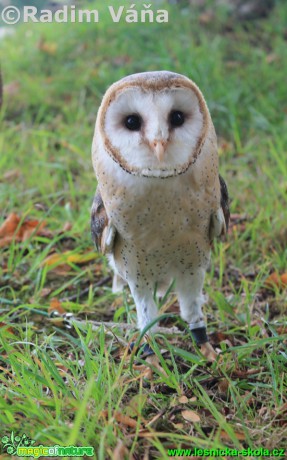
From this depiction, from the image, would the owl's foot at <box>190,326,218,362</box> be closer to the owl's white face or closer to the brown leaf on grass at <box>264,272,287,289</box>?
the brown leaf on grass at <box>264,272,287,289</box>

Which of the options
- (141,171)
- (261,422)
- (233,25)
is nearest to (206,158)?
(141,171)

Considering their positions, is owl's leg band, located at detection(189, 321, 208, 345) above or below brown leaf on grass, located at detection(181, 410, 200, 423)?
above

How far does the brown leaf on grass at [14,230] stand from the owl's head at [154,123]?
1.40 meters

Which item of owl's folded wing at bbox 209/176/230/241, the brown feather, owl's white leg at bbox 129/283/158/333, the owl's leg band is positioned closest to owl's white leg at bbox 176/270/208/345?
the owl's leg band

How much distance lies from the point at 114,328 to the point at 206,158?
94cm

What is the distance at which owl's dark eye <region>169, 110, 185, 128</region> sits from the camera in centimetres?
217

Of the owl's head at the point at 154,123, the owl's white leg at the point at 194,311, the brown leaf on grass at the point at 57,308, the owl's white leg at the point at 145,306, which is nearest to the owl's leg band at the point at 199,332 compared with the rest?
the owl's white leg at the point at 194,311

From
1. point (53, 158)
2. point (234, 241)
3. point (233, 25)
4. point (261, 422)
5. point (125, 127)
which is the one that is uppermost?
point (233, 25)

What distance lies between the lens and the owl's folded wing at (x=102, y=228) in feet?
8.36

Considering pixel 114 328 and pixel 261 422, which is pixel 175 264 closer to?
pixel 114 328

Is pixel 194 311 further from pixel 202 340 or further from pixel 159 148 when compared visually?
pixel 159 148

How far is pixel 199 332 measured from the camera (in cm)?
279

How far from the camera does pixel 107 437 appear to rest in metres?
2.09

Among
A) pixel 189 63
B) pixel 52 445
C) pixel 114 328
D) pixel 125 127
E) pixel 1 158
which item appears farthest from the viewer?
pixel 189 63
